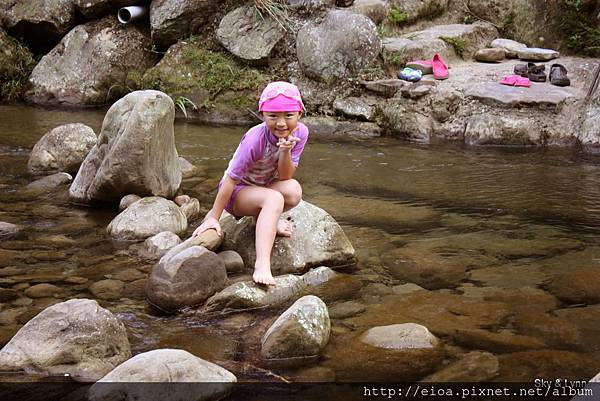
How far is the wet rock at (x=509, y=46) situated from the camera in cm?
984

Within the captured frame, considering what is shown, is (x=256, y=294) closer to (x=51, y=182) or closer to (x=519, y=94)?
(x=51, y=182)

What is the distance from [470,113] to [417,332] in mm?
5684

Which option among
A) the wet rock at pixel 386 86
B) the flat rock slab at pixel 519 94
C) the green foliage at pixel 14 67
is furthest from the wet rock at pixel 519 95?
the green foliage at pixel 14 67

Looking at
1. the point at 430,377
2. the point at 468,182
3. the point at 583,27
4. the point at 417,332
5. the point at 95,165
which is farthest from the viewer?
the point at 583,27

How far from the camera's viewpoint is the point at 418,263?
13.7 ft

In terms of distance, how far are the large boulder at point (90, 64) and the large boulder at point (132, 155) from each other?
5135mm

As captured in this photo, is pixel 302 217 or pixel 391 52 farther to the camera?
pixel 391 52

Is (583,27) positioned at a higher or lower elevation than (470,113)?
higher

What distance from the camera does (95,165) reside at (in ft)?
17.4

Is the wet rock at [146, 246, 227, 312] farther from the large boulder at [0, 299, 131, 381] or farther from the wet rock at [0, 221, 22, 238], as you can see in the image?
the wet rock at [0, 221, 22, 238]

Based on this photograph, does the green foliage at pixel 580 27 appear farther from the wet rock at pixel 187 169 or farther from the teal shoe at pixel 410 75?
the wet rock at pixel 187 169

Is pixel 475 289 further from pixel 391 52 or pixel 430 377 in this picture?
pixel 391 52

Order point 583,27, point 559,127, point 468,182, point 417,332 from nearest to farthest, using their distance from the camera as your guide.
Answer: point 417,332
point 468,182
point 559,127
point 583,27

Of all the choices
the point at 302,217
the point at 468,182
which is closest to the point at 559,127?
the point at 468,182
